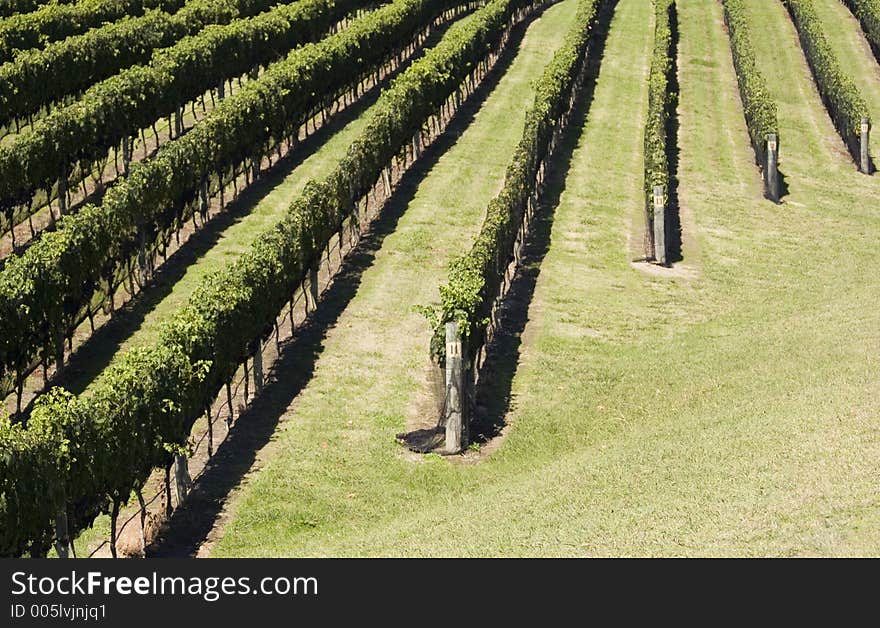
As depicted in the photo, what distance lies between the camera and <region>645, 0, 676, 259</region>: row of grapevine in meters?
44.1

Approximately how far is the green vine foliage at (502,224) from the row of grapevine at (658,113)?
12.3ft

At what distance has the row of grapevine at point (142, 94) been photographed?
41156mm

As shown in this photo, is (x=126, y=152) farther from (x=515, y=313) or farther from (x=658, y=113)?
(x=658, y=113)

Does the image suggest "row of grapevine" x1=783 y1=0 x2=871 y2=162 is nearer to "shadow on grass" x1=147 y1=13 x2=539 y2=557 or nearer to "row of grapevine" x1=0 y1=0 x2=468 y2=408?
"shadow on grass" x1=147 y1=13 x2=539 y2=557

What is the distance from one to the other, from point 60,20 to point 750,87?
31.7m

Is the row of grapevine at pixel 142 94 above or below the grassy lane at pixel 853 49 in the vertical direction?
above

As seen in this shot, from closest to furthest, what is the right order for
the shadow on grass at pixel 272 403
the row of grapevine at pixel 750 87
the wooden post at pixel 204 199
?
1. the shadow on grass at pixel 272 403
2. the wooden post at pixel 204 199
3. the row of grapevine at pixel 750 87

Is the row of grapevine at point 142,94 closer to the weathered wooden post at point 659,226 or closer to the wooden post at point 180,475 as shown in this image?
the wooden post at point 180,475

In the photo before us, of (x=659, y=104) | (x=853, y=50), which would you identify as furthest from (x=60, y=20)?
(x=853, y=50)

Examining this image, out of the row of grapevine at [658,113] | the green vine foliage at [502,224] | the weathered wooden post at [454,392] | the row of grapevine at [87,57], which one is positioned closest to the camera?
the weathered wooden post at [454,392]

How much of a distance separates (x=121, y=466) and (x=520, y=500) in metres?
6.99

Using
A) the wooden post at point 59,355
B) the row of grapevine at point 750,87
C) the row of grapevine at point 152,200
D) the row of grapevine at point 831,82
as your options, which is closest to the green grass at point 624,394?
the row of grapevine at point 750,87

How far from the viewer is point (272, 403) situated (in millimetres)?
30922

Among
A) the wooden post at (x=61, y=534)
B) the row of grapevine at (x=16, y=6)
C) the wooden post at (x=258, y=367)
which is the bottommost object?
the wooden post at (x=258, y=367)
